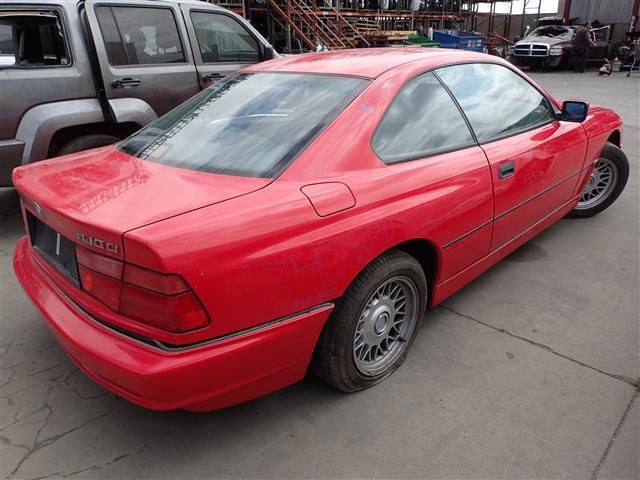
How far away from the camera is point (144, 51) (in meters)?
4.84

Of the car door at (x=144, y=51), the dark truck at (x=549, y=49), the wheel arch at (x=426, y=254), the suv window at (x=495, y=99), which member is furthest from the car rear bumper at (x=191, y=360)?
the dark truck at (x=549, y=49)

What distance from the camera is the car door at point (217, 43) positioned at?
205 inches

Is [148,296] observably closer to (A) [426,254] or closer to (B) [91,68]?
(A) [426,254]

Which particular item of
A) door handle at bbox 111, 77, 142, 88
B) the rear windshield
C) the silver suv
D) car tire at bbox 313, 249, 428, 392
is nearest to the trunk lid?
the rear windshield

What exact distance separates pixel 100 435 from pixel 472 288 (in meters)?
2.45

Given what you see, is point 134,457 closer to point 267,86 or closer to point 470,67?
point 267,86

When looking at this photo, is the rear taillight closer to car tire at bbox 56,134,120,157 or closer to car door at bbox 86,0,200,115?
car tire at bbox 56,134,120,157

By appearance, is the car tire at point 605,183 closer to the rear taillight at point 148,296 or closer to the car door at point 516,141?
the car door at point 516,141

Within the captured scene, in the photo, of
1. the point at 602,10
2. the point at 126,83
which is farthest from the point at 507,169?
the point at 602,10

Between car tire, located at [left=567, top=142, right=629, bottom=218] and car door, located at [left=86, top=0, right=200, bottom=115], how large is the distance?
3999 mm

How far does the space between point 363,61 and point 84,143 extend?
9.67 feet

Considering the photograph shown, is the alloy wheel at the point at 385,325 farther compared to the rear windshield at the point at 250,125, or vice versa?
the alloy wheel at the point at 385,325

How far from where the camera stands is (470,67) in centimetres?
301

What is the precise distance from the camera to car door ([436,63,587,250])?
9.30ft
